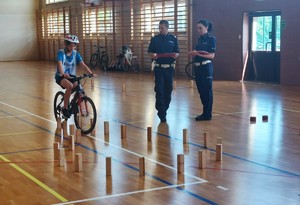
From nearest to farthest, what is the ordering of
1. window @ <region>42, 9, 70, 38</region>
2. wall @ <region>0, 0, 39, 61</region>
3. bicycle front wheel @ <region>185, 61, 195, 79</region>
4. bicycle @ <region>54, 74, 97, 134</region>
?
bicycle @ <region>54, 74, 97, 134</region>, bicycle front wheel @ <region>185, 61, 195, 79</region>, window @ <region>42, 9, 70, 38</region>, wall @ <region>0, 0, 39, 61</region>

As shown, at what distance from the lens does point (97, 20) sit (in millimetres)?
23062

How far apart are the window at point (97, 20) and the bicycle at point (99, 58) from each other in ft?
3.00

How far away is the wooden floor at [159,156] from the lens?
4.52 m

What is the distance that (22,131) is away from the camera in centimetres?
762

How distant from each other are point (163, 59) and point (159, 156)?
8.52 feet

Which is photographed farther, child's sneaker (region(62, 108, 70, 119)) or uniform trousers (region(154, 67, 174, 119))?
uniform trousers (region(154, 67, 174, 119))

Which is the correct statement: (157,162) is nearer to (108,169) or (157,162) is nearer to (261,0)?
(108,169)

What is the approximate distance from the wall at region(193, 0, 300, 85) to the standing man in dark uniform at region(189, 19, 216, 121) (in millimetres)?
6295

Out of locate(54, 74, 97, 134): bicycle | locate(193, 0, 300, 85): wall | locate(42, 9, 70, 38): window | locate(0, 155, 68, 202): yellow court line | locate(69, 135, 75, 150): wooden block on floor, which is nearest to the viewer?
locate(0, 155, 68, 202): yellow court line

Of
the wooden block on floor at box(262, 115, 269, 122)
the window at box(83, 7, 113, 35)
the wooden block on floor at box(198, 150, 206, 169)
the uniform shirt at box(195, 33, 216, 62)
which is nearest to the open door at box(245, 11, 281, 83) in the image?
the wooden block on floor at box(262, 115, 269, 122)

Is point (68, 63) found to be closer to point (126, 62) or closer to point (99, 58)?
point (126, 62)

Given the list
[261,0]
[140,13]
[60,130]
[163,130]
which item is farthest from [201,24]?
[140,13]

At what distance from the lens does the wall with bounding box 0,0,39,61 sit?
93.9 ft

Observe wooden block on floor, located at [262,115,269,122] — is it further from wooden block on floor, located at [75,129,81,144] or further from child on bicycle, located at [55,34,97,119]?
wooden block on floor, located at [75,129,81,144]
